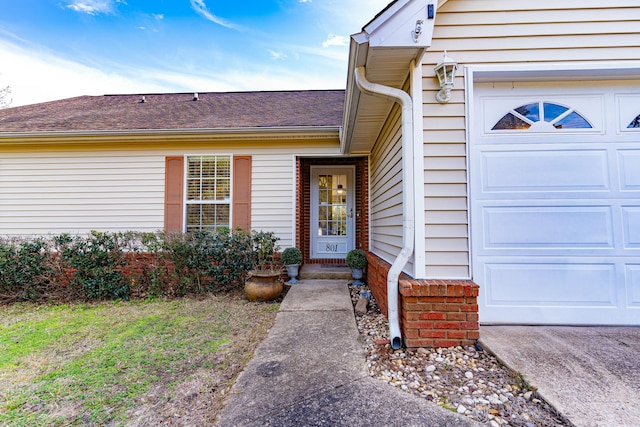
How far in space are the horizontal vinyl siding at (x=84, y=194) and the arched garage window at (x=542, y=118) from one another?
5648mm

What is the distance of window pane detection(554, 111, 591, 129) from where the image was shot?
2.54 metres

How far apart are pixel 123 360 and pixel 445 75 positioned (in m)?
3.61

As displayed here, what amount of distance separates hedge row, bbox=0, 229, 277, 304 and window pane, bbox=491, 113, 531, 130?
3.64 meters

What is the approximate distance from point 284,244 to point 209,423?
3871mm

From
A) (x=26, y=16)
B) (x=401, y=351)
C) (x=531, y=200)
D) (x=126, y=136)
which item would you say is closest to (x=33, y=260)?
(x=126, y=136)

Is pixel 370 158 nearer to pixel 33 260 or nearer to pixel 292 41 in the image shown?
pixel 33 260

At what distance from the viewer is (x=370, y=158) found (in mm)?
5434

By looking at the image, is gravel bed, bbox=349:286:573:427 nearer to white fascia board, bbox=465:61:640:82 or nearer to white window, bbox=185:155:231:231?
white fascia board, bbox=465:61:640:82

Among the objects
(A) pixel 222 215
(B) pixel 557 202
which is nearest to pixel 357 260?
(A) pixel 222 215

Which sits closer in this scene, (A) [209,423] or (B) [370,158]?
(A) [209,423]

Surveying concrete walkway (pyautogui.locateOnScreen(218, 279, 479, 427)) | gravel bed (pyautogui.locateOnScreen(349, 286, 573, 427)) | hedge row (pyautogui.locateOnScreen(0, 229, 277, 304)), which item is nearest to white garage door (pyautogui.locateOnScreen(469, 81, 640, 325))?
gravel bed (pyautogui.locateOnScreen(349, 286, 573, 427))

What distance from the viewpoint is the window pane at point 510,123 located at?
101 inches

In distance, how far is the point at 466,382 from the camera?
1.78 metres

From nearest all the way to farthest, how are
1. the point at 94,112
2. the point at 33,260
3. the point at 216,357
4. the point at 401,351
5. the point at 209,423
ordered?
the point at 209,423 → the point at 401,351 → the point at 216,357 → the point at 33,260 → the point at 94,112
